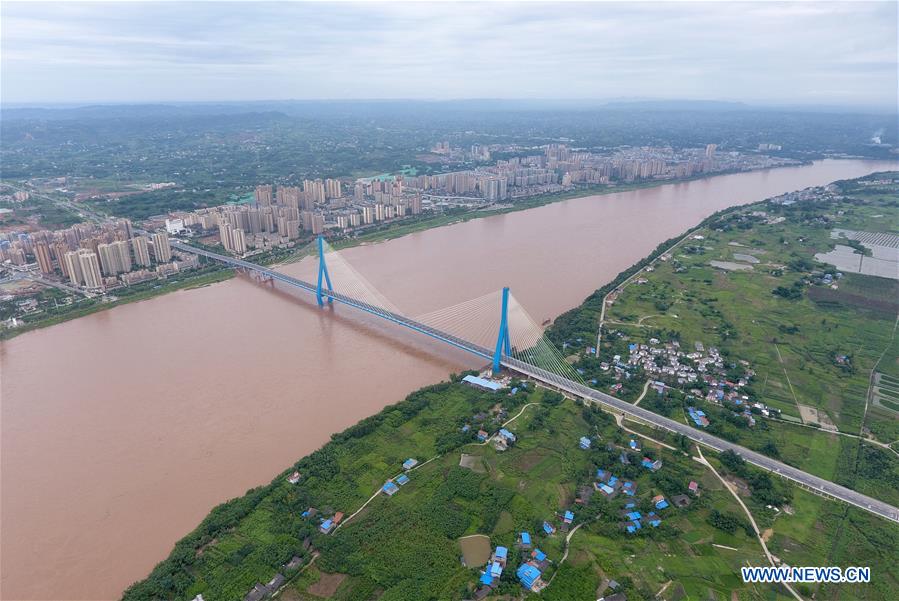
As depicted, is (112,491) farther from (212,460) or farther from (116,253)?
(116,253)

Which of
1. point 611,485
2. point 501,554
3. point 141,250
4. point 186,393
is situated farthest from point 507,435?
point 141,250

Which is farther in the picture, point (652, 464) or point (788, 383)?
point (788, 383)

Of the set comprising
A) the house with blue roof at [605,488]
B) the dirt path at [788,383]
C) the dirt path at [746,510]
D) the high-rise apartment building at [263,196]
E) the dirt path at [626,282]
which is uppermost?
the high-rise apartment building at [263,196]

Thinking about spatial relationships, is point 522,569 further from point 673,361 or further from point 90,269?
point 90,269

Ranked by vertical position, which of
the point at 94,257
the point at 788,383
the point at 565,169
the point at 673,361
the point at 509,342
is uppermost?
the point at 565,169

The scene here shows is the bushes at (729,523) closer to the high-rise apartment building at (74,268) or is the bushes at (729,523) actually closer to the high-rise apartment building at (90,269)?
the high-rise apartment building at (90,269)

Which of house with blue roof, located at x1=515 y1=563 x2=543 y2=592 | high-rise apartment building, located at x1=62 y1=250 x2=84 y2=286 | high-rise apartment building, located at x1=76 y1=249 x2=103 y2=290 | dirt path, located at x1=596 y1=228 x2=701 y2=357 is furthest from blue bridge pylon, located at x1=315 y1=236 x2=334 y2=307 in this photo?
house with blue roof, located at x1=515 y1=563 x2=543 y2=592

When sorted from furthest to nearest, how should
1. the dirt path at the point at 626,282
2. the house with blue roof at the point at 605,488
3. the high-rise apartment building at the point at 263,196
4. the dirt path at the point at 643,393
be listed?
the high-rise apartment building at the point at 263,196 → the dirt path at the point at 626,282 → the dirt path at the point at 643,393 → the house with blue roof at the point at 605,488

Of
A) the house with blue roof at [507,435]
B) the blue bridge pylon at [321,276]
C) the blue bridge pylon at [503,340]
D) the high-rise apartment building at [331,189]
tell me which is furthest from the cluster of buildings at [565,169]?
the house with blue roof at [507,435]
